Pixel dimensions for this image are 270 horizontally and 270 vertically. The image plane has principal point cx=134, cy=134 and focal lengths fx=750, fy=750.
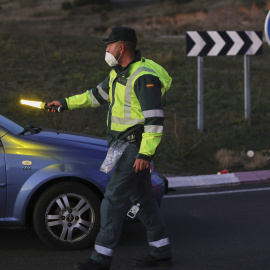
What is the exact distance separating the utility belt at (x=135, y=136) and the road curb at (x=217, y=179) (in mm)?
4346

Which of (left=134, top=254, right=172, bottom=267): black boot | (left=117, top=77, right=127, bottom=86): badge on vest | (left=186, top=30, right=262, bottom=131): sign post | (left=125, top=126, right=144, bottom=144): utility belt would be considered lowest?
(left=134, top=254, right=172, bottom=267): black boot

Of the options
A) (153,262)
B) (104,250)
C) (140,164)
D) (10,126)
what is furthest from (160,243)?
(10,126)

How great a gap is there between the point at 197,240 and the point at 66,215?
137 centimetres

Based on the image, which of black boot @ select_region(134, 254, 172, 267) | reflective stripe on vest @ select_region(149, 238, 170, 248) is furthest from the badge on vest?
black boot @ select_region(134, 254, 172, 267)

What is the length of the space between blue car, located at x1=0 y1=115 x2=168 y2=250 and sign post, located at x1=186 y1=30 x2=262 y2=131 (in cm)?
693

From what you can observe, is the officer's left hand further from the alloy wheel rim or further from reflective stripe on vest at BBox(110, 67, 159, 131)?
the alloy wheel rim

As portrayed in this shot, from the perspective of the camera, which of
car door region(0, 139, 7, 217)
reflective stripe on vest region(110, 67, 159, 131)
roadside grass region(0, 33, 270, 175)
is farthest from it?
roadside grass region(0, 33, 270, 175)

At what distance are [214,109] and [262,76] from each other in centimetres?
365

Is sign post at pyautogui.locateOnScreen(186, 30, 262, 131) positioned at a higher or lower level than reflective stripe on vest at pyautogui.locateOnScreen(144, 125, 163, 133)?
higher

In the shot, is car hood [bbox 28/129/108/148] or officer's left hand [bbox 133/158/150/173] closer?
officer's left hand [bbox 133/158/150/173]

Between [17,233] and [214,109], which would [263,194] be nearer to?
[17,233]

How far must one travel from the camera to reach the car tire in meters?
6.49

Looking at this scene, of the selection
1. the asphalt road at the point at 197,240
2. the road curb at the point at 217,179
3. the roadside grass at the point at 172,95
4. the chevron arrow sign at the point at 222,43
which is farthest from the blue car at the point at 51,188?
the chevron arrow sign at the point at 222,43

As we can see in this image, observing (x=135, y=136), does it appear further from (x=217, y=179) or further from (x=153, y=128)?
(x=217, y=179)
